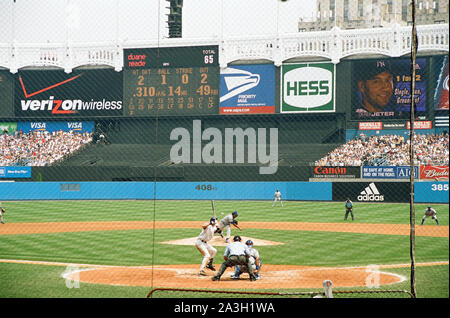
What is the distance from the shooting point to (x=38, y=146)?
37.0m

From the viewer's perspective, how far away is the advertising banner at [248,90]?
128 ft

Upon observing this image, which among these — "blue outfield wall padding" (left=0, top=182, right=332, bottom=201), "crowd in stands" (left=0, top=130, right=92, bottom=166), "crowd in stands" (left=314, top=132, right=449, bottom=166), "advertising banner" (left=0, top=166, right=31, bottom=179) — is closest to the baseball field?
"blue outfield wall padding" (left=0, top=182, right=332, bottom=201)

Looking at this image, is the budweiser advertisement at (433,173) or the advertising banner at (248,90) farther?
the advertising banner at (248,90)

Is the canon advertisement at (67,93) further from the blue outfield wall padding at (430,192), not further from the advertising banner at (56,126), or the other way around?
the blue outfield wall padding at (430,192)

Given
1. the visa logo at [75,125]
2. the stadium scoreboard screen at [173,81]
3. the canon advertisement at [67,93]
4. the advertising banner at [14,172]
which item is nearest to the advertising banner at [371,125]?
the stadium scoreboard screen at [173,81]

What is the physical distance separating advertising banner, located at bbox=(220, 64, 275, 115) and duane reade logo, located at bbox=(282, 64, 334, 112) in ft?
3.70

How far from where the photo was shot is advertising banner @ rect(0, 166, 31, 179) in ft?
114

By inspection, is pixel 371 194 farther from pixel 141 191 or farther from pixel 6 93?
pixel 6 93

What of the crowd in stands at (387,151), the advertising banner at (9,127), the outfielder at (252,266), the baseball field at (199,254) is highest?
the advertising banner at (9,127)

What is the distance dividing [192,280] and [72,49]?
33.1 meters

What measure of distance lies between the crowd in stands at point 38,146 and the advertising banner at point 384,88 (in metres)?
20.1

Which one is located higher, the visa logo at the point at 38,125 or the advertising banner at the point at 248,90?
the advertising banner at the point at 248,90

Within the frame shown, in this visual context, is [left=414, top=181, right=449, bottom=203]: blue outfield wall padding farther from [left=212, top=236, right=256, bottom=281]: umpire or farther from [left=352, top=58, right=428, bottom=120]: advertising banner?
[left=212, top=236, right=256, bottom=281]: umpire

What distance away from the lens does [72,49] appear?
40.6m
